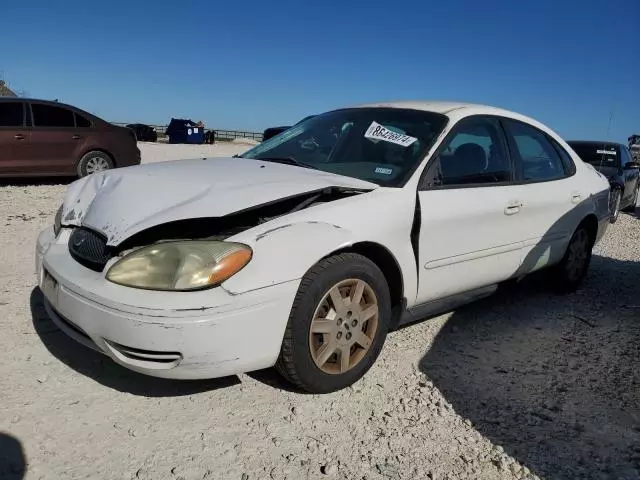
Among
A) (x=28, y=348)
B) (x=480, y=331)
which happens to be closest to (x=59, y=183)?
(x=28, y=348)

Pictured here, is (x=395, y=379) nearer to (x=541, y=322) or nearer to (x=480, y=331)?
(x=480, y=331)

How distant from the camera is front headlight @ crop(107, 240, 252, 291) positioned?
229 cm

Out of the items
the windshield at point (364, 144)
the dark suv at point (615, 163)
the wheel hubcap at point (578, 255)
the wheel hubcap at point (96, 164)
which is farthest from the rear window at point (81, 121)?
the dark suv at point (615, 163)

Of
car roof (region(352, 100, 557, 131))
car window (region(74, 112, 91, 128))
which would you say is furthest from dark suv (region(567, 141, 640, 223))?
car window (region(74, 112, 91, 128))

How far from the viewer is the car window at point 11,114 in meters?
8.44

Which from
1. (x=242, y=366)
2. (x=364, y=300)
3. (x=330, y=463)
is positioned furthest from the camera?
(x=364, y=300)

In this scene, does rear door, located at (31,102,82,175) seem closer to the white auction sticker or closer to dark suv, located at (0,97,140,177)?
dark suv, located at (0,97,140,177)

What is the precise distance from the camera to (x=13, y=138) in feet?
27.7

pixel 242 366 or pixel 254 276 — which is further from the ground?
pixel 254 276

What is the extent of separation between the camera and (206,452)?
2.28 metres

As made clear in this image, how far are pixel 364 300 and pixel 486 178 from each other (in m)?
1.36

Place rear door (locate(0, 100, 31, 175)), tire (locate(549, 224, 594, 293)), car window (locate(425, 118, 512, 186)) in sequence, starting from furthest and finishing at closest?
rear door (locate(0, 100, 31, 175)) < tire (locate(549, 224, 594, 293)) < car window (locate(425, 118, 512, 186))

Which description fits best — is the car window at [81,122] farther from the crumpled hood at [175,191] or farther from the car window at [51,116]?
the crumpled hood at [175,191]

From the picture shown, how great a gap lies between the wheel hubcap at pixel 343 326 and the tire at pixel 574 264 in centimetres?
242
